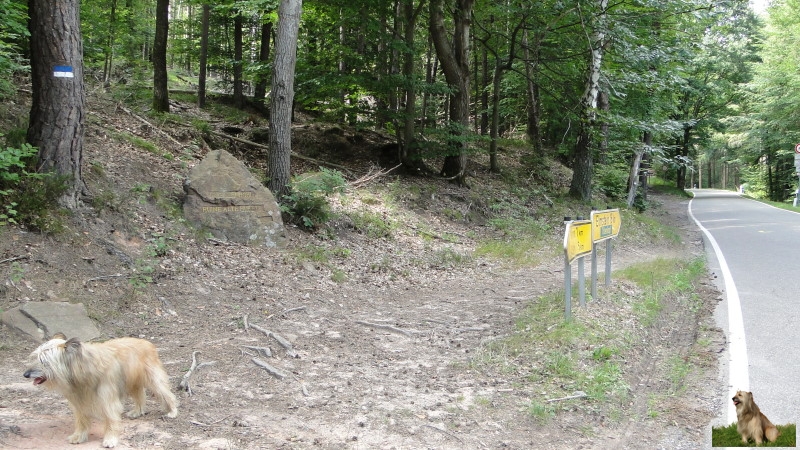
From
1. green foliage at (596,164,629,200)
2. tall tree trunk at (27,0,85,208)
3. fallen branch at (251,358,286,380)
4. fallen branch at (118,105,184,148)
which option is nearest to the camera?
fallen branch at (251,358,286,380)

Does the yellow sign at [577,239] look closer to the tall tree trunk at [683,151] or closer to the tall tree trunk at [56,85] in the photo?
the tall tree trunk at [56,85]

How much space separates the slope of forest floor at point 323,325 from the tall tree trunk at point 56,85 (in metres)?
0.80

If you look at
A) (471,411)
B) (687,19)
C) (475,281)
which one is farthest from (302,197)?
(687,19)

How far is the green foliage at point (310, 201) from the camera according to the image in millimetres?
10812

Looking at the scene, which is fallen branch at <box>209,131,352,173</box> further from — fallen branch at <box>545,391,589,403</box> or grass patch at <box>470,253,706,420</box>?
fallen branch at <box>545,391,589,403</box>

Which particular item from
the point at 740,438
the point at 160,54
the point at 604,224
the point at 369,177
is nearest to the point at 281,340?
the point at 740,438

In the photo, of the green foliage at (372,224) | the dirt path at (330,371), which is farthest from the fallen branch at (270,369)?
the green foliage at (372,224)

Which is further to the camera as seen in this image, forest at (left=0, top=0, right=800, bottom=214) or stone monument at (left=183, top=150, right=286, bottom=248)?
forest at (left=0, top=0, right=800, bottom=214)

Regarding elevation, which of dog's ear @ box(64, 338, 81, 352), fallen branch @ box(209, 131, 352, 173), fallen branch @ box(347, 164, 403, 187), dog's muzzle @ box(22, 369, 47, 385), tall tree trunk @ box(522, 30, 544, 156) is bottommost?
dog's muzzle @ box(22, 369, 47, 385)

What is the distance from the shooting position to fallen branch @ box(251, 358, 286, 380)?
5.47m

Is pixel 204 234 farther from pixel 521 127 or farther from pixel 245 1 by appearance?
pixel 521 127

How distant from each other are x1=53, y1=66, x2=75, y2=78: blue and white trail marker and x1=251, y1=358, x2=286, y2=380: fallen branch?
483 cm

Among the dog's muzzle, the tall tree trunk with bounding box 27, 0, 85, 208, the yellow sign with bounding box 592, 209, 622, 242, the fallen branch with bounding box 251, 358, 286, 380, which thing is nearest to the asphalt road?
the yellow sign with bounding box 592, 209, 622, 242

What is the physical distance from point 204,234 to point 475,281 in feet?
16.0
